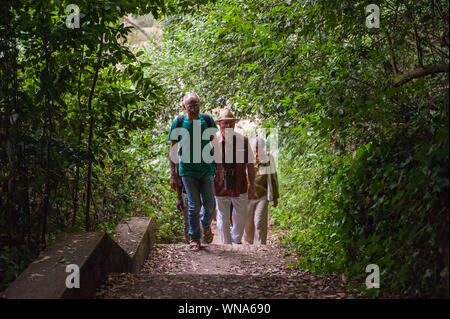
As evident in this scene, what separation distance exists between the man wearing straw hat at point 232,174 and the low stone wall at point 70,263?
2510mm

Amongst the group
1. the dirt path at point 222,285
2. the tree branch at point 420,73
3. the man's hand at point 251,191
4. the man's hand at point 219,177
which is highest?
the tree branch at point 420,73

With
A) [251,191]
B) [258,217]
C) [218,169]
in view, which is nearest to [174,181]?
[218,169]

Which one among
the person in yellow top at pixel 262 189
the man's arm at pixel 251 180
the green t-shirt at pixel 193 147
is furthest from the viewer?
the person in yellow top at pixel 262 189

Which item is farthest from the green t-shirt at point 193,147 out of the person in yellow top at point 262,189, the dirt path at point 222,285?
the person in yellow top at point 262,189

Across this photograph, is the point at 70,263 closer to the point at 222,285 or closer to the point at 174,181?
the point at 222,285

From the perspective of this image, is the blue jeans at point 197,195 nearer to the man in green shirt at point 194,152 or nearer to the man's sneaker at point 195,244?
the man in green shirt at point 194,152

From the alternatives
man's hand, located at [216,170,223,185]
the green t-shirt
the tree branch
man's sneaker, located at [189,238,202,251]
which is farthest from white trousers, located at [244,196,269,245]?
the tree branch

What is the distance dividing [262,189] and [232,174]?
3.99 feet

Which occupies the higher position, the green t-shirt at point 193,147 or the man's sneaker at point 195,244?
the green t-shirt at point 193,147

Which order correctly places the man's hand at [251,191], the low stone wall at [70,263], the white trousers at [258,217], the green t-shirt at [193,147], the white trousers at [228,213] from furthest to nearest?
1. the white trousers at [258,217]
2. the man's hand at [251,191]
3. the white trousers at [228,213]
4. the green t-shirt at [193,147]
5. the low stone wall at [70,263]

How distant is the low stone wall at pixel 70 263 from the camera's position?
3.04 meters

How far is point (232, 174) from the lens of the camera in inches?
282

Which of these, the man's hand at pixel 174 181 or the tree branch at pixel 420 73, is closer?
the tree branch at pixel 420 73
